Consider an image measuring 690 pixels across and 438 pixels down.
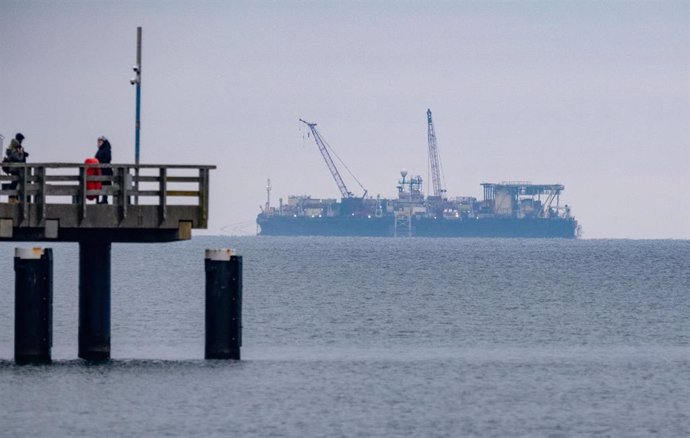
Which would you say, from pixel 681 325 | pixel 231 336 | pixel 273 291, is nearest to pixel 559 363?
pixel 231 336

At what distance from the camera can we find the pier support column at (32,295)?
40.9 metres

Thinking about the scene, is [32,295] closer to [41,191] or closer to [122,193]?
[41,191]

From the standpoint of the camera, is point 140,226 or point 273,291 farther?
point 273,291

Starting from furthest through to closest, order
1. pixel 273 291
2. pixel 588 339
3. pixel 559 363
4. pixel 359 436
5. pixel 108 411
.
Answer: pixel 273 291 → pixel 588 339 → pixel 559 363 → pixel 108 411 → pixel 359 436

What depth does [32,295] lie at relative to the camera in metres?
40.9

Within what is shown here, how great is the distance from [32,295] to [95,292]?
232 cm

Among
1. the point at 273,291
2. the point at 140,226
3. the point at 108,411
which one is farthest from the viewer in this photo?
the point at 273,291

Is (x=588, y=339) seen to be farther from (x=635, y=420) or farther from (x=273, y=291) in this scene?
(x=273, y=291)

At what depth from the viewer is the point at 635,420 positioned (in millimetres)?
36656

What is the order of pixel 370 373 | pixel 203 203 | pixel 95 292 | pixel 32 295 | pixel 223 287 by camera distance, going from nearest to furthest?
1. pixel 203 203
2. pixel 32 295
3. pixel 223 287
4. pixel 95 292
5. pixel 370 373

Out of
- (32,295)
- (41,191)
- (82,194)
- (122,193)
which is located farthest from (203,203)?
(32,295)

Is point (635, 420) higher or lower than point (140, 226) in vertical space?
lower

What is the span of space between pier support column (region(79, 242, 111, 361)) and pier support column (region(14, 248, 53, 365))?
168 cm

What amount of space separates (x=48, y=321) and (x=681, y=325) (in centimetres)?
3355
